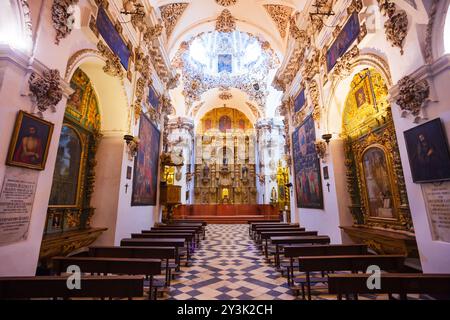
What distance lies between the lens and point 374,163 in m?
6.00

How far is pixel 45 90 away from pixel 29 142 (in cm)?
84

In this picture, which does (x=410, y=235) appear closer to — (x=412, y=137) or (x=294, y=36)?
(x=412, y=137)

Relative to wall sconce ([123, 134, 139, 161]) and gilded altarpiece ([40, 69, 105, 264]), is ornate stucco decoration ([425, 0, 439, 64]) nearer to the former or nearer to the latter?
wall sconce ([123, 134, 139, 161])

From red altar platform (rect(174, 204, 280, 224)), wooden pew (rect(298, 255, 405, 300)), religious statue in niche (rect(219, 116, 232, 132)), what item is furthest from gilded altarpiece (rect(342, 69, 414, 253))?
religious statue in niche (rect(219, 116, 232, 132))

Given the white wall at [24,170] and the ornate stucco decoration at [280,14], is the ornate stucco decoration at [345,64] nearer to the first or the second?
the ornate stucco decoration at [280,14]

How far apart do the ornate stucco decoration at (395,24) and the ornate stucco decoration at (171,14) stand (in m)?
8.59

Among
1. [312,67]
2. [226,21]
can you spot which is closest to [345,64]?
[312,67]

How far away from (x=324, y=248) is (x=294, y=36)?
25.8 ft

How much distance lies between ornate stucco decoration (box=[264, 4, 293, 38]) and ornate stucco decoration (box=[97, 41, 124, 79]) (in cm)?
786

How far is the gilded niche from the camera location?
5.26 metres

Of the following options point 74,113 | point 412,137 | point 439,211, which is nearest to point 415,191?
point 439,211

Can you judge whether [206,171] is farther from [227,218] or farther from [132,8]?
Result: [132,8]

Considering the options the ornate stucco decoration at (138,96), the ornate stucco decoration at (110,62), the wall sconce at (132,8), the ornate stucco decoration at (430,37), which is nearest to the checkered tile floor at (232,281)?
the ornate stucco decoration at (430,37)

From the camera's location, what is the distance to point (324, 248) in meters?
4.34
